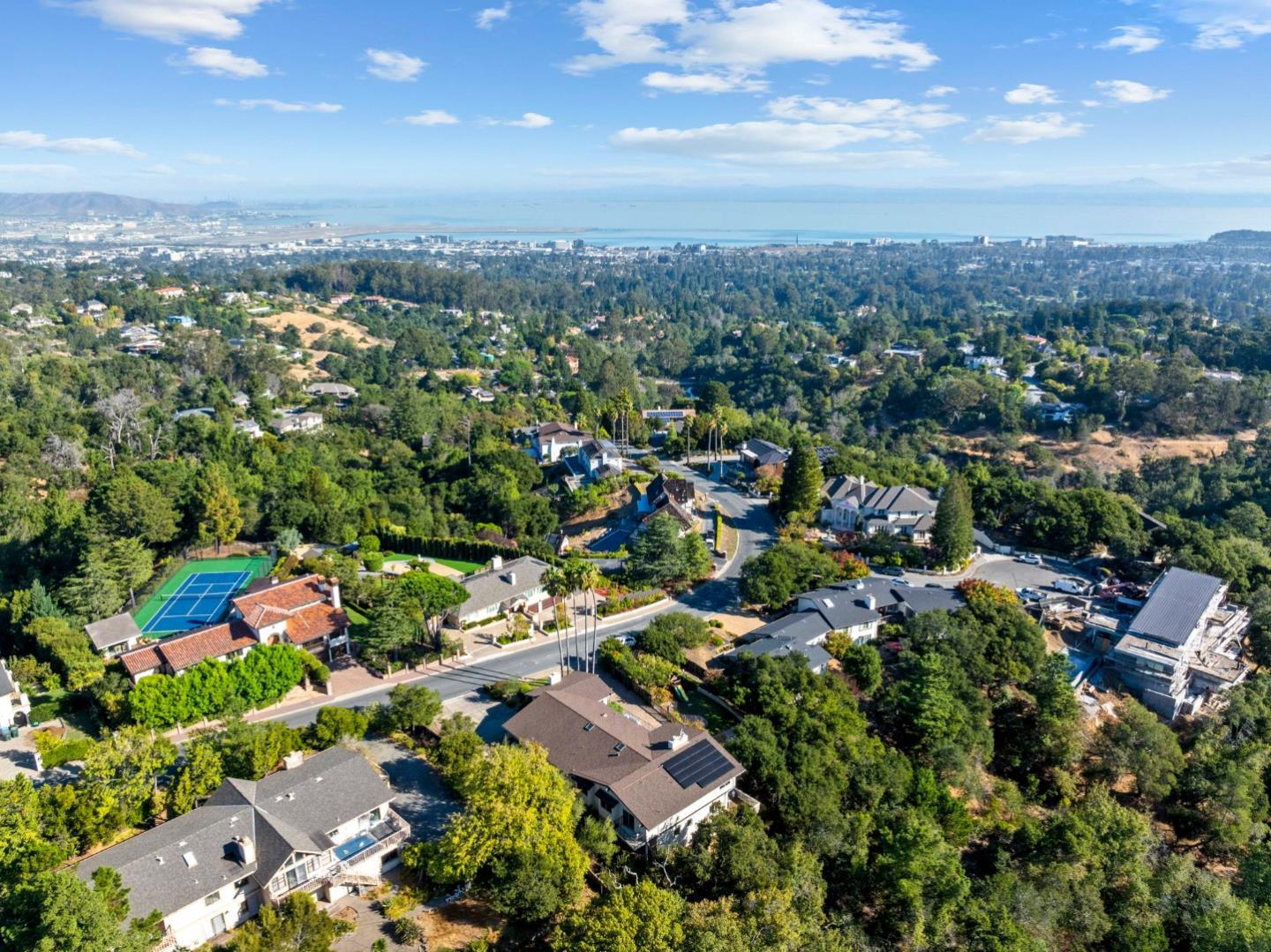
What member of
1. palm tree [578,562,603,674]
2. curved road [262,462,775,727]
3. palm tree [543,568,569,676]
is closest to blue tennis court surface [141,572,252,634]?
curved road [262,462,775,727]

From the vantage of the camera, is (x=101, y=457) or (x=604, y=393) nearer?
(x=101, y=457)

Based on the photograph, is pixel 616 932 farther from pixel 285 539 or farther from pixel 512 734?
pixel 285 539

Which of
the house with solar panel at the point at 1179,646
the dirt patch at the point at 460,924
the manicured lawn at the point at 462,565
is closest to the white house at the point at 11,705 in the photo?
the dirt patch at the point at 460,924

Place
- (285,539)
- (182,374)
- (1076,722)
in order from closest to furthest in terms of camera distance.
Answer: (1076,722) < (285,539) < (182,374)

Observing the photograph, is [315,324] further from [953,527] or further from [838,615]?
[838,615]

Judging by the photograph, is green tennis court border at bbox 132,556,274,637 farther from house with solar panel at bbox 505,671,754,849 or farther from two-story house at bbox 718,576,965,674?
two-story house at bbox 718,576,965,674

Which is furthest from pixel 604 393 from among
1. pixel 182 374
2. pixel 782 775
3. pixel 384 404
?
pixel 782 775
